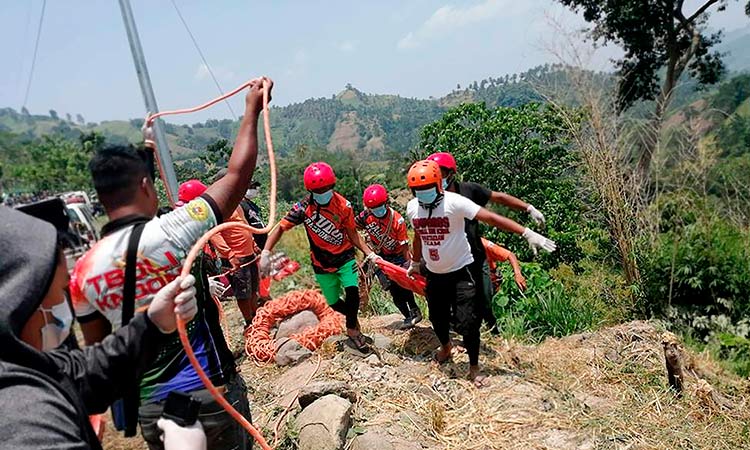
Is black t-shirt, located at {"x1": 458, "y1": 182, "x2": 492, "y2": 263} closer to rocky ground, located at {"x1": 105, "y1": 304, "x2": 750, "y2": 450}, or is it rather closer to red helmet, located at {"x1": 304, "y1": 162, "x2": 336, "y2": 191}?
rocky ground, located at {"x1": 105, "y1": 304, "x2": 750, "y2": 450}

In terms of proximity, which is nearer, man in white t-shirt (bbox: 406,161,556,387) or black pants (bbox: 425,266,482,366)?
man in white t-shirt (bbox: 406,161,556,387)

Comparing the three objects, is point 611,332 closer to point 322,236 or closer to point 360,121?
point 322,236

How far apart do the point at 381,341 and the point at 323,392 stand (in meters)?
1.63

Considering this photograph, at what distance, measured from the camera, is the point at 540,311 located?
5.85 meters

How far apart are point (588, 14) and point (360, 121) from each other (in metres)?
112

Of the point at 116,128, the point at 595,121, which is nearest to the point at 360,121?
the point at 116,128

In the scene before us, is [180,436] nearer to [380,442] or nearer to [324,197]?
[380,442]

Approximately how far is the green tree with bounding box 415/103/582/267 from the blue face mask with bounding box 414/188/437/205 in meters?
4.43

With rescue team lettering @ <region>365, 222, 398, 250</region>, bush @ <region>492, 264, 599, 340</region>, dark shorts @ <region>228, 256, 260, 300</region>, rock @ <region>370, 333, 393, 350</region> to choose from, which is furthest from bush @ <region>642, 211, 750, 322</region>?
dark shorts @ <region>228, 256, 260, 300</region>

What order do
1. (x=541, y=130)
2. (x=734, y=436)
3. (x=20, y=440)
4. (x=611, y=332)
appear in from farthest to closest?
(x=541, y=130), (x=611, y=332), (x=734, y=436), (x=20, y=440)

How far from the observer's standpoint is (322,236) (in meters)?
4.85

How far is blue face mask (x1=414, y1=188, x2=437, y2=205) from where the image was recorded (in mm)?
4082

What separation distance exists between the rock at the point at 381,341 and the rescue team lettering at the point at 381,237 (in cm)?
95

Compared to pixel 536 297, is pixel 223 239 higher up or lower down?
higher up
